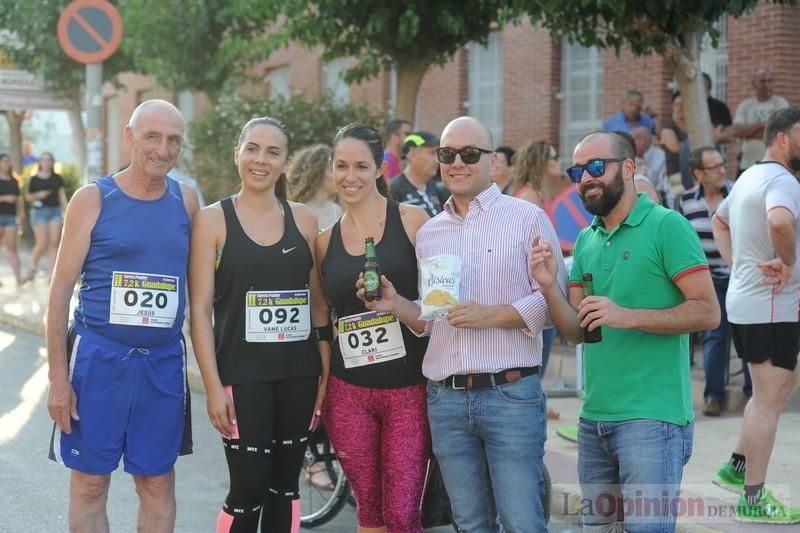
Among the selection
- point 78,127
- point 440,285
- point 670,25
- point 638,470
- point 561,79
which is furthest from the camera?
point 78,127

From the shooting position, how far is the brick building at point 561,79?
42.5 ft

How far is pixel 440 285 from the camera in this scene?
13.3 ft

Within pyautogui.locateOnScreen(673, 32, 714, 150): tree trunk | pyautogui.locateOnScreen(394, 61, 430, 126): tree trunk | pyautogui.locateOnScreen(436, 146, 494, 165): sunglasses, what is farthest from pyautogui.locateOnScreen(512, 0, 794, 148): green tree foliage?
pyautogui.locateOnScreen(436, 146, 494, 165): sunglasses

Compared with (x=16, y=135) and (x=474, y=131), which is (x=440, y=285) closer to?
(x=474, y=131)

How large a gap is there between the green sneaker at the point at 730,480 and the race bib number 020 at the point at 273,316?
3.10 metres

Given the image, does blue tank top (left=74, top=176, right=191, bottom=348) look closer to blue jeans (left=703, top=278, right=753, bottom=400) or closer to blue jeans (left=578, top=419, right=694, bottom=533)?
blue jeans (left=578, top=419, right=694, bottom=533)

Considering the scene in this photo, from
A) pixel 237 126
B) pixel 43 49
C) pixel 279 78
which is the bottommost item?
pixel 237 126

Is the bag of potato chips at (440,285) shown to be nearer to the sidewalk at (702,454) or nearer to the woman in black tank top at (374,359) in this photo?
the woman in black tank top at (374,359)

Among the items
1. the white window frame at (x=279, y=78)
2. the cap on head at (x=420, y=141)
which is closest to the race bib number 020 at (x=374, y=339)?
the cap on head at (x=420, y=141)

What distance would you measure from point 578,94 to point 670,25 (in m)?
6.40

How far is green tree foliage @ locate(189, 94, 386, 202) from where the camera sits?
1455cm

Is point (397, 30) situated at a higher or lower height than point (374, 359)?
higher

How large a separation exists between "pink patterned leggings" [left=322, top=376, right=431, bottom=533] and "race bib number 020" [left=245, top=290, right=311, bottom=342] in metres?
0.31

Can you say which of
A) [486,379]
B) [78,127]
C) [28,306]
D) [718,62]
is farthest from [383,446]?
[78,127]
